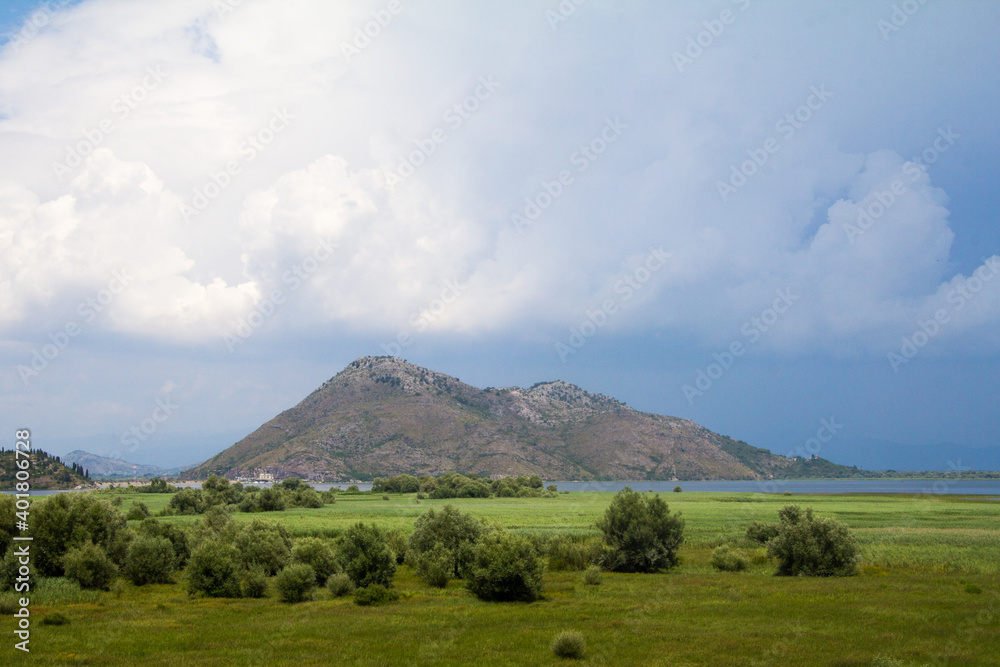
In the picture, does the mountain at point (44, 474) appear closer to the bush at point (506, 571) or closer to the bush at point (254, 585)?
the bush at point (254, 585)

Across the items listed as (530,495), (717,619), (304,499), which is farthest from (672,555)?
(530,495)

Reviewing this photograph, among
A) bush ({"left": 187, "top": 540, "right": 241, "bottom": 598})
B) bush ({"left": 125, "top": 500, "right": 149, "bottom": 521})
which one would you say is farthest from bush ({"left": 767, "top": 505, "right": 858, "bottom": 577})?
bush ({"left": 125, "top": 500, "right": 149, "bottom": 521})

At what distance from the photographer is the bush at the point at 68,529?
38.1 meters

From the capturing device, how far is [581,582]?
3703cm

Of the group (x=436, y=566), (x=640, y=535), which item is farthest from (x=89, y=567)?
(x=640, y=535)

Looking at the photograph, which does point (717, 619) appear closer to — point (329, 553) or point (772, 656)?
point (772, 656)

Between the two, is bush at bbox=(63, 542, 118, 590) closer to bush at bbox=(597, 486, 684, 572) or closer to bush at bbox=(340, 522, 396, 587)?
bush at bbox=(340, 522, 396, 587)

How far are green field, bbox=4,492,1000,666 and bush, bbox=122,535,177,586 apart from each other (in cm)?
179

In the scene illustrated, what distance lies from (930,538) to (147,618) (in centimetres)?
5512

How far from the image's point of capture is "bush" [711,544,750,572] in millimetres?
40062

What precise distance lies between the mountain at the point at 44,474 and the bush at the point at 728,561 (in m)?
165

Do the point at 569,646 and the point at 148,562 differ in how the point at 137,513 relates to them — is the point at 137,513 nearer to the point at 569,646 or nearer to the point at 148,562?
the point at 148,562

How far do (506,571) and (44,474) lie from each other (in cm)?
17730

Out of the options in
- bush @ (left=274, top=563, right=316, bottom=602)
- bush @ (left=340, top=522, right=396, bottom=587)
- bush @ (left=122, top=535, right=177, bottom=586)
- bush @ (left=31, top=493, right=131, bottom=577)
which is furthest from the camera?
bush @ (left=122, top=535, right=177, bottom=586)
